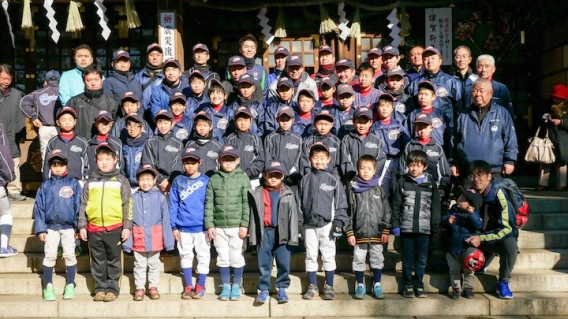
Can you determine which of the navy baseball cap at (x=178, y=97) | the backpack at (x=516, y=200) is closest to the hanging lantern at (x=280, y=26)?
the navy baseball cap at (x=178, y=97)

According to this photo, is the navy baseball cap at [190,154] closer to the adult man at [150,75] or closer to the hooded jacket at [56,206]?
the hooded jacket at [56,206]

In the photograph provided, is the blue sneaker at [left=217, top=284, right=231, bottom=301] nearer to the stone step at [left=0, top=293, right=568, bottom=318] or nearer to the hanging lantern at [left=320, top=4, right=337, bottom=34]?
the stone step at [left=0, top=293, right=568, bottom=318]

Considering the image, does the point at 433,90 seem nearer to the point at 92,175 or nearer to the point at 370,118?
the point at 370,118

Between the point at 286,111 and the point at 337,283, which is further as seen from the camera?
the point at 286,111

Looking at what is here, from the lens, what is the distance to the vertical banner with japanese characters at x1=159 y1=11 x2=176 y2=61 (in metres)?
9.55

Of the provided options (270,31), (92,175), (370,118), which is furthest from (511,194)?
(270,31)

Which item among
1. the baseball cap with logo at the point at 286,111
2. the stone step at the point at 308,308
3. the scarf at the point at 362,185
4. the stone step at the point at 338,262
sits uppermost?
the baseball cap with logo at the point at 286,111

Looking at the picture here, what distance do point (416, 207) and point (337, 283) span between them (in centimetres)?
116

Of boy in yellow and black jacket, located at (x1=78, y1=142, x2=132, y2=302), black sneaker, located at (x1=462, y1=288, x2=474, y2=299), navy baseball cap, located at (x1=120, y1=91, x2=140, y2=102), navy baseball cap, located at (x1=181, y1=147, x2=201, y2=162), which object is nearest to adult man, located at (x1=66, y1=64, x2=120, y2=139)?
navy baseball cap, located at (x1=120, y1=91, x2=140, y2=102)

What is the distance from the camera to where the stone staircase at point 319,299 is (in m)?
6.55

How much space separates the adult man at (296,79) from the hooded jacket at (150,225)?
2.05 m

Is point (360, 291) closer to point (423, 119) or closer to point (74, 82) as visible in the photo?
point (423, 119)

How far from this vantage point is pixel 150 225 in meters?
6.76

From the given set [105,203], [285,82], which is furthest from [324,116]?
[105,203]
